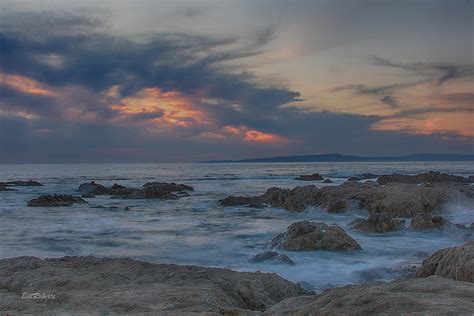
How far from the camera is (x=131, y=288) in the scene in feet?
19.4

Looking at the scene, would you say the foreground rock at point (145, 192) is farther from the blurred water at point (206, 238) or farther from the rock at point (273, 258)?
the rock at point (273, 258)

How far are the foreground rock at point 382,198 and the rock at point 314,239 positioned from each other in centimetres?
890

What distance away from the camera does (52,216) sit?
24.2 metres

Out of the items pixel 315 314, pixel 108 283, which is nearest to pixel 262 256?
pixel 108 283

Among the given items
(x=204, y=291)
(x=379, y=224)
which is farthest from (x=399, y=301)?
(x=379, y=224)

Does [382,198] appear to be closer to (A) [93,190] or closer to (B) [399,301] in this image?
(B) [399,301]

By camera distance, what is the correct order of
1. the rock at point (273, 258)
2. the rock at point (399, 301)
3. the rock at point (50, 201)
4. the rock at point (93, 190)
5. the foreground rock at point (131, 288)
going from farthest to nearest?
the rock at point (93, 190) → the rock at point (50, 201) → the rock at point (273, 258) → the foreground rock at point (131, 288) → the rock at point (399, 301)

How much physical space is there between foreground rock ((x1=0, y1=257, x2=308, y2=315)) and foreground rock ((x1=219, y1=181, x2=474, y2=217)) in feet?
51.3

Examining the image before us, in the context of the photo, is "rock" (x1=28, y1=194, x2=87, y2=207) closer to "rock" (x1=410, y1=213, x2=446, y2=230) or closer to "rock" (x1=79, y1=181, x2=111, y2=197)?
"rock" (x1=79, y1=181, x2=111, y2=197)

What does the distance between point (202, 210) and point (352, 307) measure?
23.9 meters

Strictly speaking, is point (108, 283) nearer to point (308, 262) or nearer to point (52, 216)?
point (308, 262)

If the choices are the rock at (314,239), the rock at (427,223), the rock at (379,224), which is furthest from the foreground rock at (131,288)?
the rock at (427,223)

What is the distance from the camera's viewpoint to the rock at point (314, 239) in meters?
12.6

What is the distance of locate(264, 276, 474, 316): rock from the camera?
11.9ft
